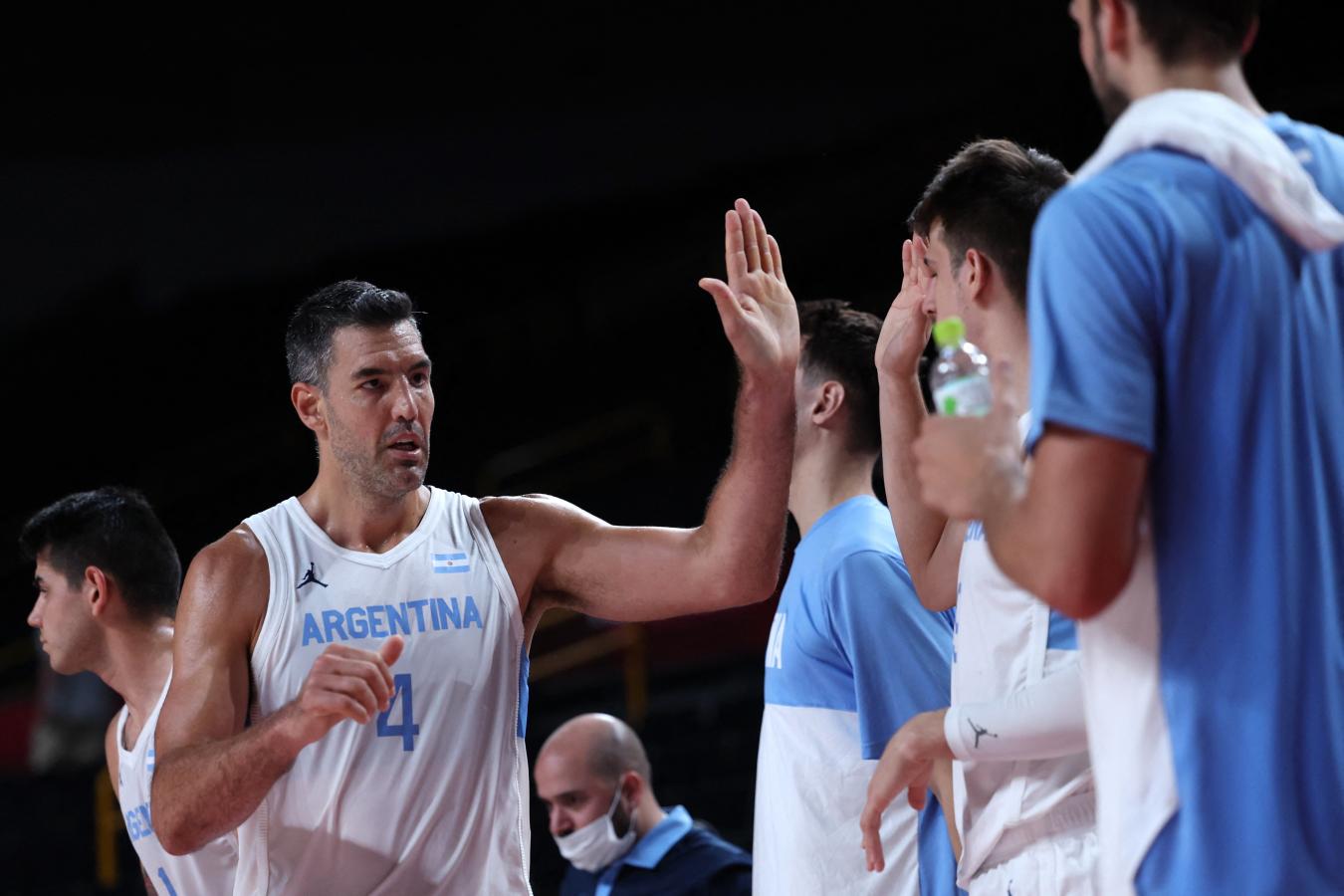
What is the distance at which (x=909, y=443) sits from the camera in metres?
3.20

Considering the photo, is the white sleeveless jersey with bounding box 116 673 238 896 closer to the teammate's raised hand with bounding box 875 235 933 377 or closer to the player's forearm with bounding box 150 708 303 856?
the player's forearm with bounding box 150 708 303 856

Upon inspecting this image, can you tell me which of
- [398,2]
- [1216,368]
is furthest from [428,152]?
[1216,368]

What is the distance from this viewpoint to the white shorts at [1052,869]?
2.48m

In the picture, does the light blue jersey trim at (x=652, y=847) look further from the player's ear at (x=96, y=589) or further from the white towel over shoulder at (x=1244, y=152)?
the white towel over shoulder at (x=1244, y=152)

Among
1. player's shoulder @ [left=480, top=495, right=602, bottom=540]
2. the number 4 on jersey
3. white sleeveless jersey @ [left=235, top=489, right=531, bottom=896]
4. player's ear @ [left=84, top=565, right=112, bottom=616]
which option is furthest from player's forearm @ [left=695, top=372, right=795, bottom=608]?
player's ear @ [left=84, top=565, right=112, bottom=616]

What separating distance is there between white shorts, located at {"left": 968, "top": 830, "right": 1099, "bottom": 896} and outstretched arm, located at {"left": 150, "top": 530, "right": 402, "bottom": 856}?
113 centimetres

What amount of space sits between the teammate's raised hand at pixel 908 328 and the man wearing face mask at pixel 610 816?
269 cm

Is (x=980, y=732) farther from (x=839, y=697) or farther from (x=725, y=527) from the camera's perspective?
(x=839, y=697)

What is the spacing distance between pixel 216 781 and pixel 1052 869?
162cm

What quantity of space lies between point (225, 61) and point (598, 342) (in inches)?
216

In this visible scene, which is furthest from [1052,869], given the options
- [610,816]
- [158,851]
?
[610,816]

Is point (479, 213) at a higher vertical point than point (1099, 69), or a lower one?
lower

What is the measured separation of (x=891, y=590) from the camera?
3.68 meters

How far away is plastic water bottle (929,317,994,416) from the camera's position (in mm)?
1752
